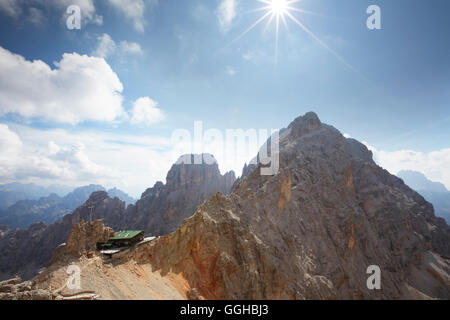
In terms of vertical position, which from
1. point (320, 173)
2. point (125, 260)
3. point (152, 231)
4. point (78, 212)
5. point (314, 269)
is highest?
point (320, 173)

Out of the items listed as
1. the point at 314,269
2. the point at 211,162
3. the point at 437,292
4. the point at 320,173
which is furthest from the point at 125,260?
the point at 211,162

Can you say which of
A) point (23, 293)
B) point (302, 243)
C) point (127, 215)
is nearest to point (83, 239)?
point (23, 293)

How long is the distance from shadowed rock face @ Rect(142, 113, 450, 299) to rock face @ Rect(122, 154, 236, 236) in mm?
73864

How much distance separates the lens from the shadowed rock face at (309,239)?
24.7m

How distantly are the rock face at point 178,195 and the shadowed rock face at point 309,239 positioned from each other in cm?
7386

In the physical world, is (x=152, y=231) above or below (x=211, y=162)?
below

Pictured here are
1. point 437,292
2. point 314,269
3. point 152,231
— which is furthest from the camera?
point 152,231

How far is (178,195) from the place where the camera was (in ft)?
411

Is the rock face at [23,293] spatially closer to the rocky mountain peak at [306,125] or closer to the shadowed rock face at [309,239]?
the shadowed rock face at [309,239]

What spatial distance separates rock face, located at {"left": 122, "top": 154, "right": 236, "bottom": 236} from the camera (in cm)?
11405

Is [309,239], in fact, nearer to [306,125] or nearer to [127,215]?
[306,125]
